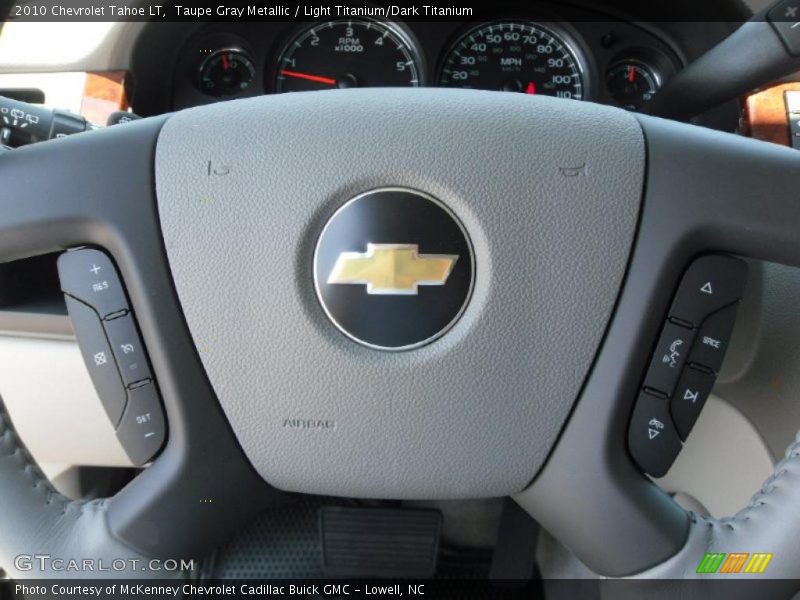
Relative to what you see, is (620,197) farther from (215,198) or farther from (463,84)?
(463,84)

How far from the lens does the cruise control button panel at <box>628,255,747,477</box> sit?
81cm

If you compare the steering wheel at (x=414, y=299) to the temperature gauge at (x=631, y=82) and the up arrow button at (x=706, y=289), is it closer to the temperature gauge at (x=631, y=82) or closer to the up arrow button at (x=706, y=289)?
the up arrow button at (x=706, y=289)

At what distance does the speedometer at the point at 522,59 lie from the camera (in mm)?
1772

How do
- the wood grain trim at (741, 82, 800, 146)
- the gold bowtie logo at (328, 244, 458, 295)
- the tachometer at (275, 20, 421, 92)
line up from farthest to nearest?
1. the tachometer at (275, 20, 421, 92)
2. the wood grain trim at (741, 82, 800, 146)
3. the gold bowtie logo at (328, 244, 458, 295)

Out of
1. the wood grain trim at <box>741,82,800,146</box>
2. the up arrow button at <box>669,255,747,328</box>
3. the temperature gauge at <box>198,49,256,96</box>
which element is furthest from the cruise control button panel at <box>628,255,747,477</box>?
the temperature gauge at <box>198,49,256,96</box>

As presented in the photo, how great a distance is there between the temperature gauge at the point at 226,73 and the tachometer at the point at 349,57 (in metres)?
0.08

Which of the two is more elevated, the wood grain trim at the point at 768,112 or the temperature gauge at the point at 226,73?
the wood grain trim at the point at 768,112

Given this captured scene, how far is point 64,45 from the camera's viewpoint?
60.9 inches

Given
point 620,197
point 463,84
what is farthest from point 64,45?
point 620,197

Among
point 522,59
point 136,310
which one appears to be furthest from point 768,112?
point 136,310

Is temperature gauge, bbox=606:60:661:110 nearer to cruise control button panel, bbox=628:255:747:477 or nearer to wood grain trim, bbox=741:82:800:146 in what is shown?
wood grain trim, bbox=741:82:800:146

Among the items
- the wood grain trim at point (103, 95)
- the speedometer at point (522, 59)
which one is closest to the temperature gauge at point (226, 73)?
the wood grain trim at point (103, 95)

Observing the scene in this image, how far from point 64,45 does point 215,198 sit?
917 millimetres

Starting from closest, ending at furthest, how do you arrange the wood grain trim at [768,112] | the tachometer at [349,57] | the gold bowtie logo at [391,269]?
the gold bowtie logo at [391,269] → the wood grain trim at [768,112] → the tachometer at [349,57]
